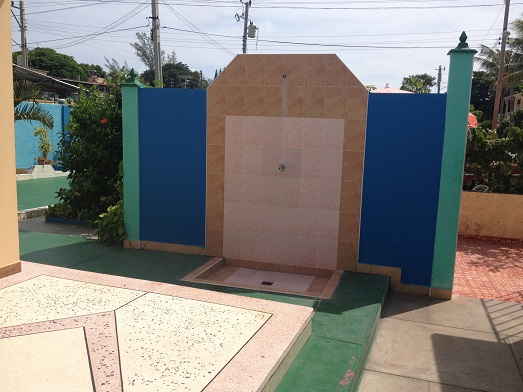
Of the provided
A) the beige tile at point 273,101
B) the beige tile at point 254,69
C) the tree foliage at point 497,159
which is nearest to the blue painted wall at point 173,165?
the beige tile at point 254,69

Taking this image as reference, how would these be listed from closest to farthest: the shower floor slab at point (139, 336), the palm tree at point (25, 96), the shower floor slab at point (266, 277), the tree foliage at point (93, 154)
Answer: the shower floor slab at point (139, 336), the shower floor slab at point (266, 277), the tree foliage at point (93, 154), the palm tree at point (25, 96)

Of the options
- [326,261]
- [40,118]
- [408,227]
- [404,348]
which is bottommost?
[404,348]

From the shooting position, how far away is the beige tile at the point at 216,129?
765 cm

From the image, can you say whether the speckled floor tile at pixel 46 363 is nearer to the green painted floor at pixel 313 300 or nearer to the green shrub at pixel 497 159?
the green painted floor at pixel 313 300

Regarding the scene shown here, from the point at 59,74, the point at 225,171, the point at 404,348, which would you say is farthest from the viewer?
the point at 59,74

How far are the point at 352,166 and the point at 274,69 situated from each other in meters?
1.90

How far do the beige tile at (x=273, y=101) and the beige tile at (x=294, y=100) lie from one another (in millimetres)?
99

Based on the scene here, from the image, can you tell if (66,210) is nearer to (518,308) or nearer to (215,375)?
(215,375)

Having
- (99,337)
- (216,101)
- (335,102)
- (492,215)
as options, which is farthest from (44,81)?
(99,337)

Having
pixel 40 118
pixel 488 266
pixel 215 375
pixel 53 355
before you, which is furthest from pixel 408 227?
pixel 40 118

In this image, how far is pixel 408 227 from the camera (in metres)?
6.96

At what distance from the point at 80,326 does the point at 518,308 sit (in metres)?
5.74

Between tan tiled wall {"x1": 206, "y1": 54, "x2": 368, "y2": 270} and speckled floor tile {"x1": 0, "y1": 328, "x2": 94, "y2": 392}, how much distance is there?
417cm

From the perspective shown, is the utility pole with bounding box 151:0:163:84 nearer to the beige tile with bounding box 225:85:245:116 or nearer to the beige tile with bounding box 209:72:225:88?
the beige tile with bounding box 209:72:225:88
